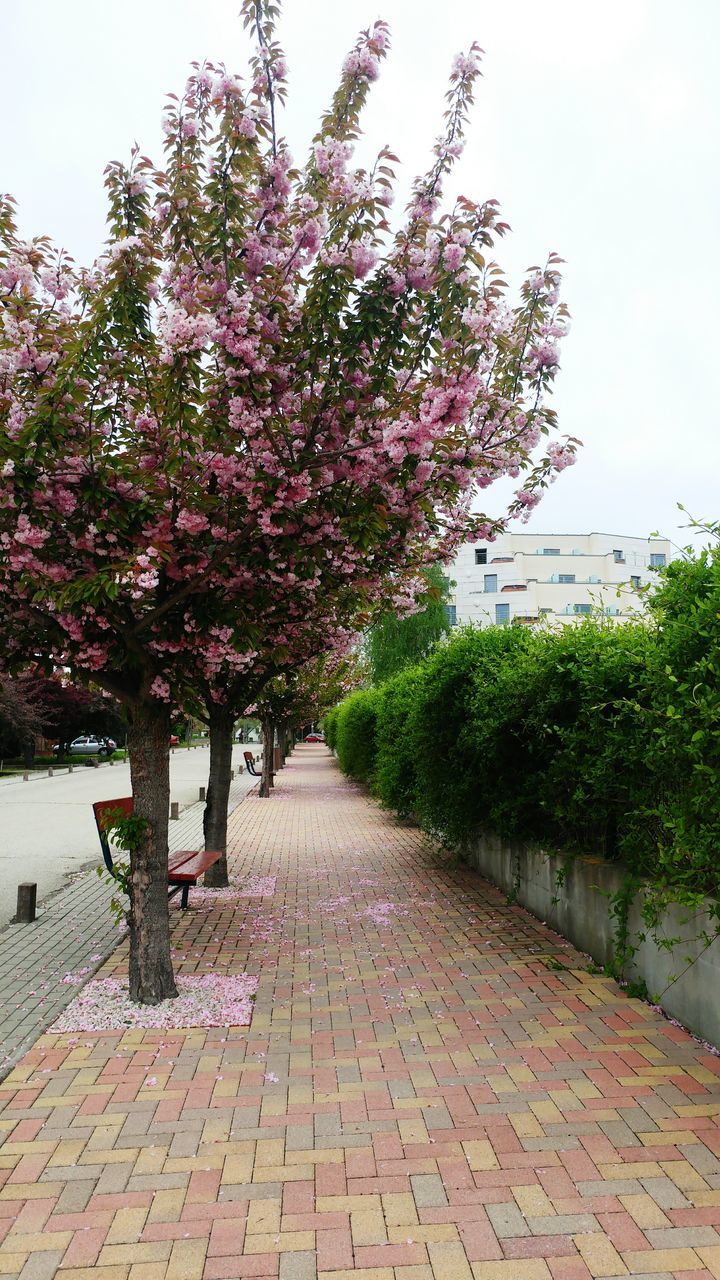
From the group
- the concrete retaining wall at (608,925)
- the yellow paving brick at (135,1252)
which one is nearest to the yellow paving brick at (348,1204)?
the yellow paving brick at (135,1252)

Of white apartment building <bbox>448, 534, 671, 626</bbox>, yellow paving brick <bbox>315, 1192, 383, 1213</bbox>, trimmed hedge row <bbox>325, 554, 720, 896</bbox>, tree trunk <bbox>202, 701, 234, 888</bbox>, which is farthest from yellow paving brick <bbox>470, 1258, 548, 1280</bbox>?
white apartment building <bbox>448, 534, 671, 626</bbox>

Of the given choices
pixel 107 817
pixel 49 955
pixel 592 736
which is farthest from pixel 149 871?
pixel 592 736

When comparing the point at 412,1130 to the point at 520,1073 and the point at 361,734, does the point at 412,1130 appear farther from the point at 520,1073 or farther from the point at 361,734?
the point at 361,734

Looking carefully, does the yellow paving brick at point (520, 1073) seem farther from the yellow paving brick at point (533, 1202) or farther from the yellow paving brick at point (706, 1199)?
the yellow paving brick at point (706, 1199)

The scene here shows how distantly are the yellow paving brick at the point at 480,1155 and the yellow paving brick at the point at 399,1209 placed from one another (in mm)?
342

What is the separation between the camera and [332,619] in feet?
26.7

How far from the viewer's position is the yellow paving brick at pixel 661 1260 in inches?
107

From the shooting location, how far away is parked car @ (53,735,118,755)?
4494 cm

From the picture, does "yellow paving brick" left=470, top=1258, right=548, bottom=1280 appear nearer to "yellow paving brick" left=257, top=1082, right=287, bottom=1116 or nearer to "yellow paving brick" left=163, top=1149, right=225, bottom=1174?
"yellow paving brick" left=163, top=1149, right=225, bottom=1174

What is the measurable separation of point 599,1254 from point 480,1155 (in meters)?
0.70

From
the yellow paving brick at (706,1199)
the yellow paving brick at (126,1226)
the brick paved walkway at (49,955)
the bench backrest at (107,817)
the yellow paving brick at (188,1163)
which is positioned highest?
the bench backrest at (107,817)

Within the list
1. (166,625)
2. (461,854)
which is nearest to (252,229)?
(166,625)

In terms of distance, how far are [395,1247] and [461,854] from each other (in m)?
7.67

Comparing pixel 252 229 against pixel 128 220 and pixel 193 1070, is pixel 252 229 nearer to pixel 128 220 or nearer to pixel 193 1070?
pixel 128 220
